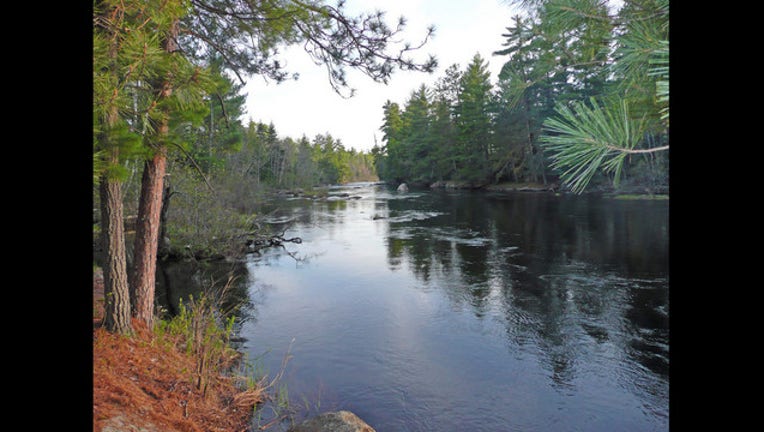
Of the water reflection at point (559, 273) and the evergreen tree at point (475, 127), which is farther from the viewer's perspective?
the evergreen tree at point (475, 127)

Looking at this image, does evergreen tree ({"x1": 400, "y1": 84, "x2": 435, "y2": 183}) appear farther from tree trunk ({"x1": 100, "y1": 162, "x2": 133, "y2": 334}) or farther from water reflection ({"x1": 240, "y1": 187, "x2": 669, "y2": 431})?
tree trunk ({"x1": 100, "y1": 162, "x2": 133, "y2": 334})

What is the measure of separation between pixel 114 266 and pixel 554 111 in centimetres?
1870

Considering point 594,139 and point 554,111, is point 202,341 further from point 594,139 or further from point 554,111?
point 554,111

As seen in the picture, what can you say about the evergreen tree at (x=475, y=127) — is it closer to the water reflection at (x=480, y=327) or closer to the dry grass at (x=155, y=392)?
the water reflection at (x=480, y=327)

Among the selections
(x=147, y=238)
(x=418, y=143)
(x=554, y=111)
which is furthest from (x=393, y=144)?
(x=147, y=238)

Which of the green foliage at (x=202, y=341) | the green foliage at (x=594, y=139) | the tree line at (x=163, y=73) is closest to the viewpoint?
the green foliage at (x=594, y=139)

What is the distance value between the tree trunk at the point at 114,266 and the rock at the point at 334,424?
7.32 feet

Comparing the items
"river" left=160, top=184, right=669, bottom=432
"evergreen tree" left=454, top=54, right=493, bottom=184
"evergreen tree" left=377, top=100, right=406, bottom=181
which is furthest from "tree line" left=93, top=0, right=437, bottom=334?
"evergreen tree" left=377, top=100, right=406, bottom=181

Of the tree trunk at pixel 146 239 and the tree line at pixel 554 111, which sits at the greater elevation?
the tree line at pixel 554 111

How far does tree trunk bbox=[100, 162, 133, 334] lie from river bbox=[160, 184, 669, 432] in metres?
2.07

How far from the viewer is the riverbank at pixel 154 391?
10.9ft

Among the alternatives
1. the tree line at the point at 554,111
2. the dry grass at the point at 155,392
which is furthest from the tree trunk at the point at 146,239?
the tree line at the point at 554,111

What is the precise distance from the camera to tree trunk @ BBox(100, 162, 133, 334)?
4.70 m

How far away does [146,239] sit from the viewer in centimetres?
562
